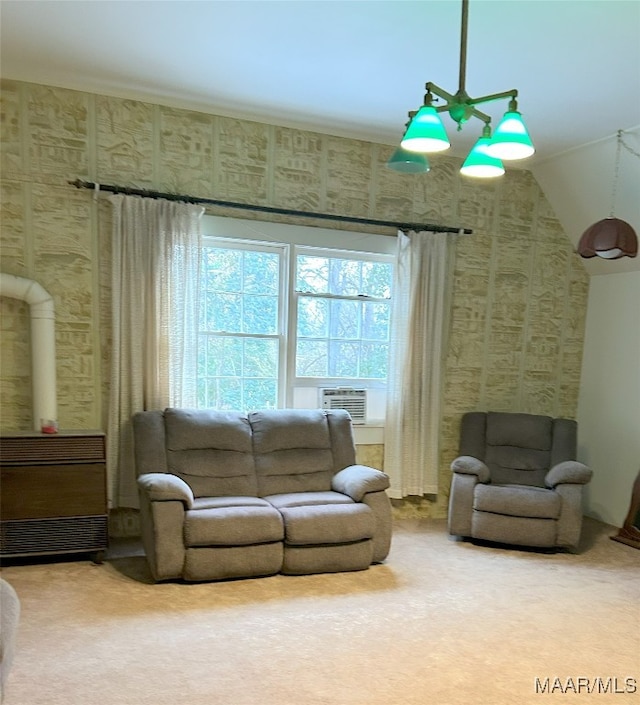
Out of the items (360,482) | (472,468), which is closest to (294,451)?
(360,482)

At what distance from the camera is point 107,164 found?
383 centimetres

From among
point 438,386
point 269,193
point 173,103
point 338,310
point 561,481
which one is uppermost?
point 173,103

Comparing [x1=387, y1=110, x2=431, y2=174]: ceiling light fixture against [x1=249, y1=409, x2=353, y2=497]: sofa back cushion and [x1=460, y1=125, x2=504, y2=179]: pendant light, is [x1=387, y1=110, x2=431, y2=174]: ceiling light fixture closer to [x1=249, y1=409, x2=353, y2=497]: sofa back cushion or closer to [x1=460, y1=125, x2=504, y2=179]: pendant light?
[x1=460, y1=125, x2=504, y2=179]: pendant light

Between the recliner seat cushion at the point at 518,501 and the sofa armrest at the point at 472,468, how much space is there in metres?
0.08

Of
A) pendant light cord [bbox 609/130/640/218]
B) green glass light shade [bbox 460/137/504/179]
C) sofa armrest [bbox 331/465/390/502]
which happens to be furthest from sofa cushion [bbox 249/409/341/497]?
pendant light cord [bbox 609/130/640/218]

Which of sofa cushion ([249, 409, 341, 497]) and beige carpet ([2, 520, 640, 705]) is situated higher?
sofa cushion ([249, 409, 341, 497])

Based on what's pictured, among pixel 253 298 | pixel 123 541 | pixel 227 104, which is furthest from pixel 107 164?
pixel 123 541

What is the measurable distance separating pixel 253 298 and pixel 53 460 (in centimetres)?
178

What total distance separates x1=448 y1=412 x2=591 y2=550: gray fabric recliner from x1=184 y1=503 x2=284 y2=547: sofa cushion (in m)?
1.50

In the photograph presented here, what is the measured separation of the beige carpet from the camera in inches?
88.8

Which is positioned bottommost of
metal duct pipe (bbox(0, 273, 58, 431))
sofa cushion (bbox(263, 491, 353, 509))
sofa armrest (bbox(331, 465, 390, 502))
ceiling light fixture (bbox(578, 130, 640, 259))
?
sofa cushion (bbox(263, 491, 353, 509))

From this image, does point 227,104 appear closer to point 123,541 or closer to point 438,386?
point 438,386

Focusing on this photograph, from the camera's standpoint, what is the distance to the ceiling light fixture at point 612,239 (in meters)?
3.94

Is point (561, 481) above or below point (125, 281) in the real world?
below
